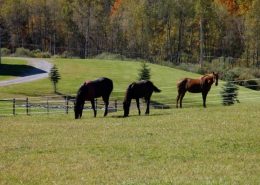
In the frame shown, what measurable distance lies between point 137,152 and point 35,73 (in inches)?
2288

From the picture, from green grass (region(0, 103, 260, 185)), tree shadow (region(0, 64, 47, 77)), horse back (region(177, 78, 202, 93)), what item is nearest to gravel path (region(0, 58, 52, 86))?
tree shadow (region(0, 64, 47, 77))

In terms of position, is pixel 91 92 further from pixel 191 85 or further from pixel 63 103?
pixel 63 103

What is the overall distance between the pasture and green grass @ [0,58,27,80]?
44746 millimetres

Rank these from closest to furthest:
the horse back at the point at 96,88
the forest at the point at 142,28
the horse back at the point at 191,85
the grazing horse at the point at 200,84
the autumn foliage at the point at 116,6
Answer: the horse back at the point at 96,88
the grazing horse at the point at 200,84
the horse back at the point at 191,85
the forest at the point at 142,28
the autumn foliage at the point at 116,6

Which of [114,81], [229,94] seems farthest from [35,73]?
[229,94]

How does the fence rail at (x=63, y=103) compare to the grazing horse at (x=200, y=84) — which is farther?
the fence rail at (x=63, y=103)

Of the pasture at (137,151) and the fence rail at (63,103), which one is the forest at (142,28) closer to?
the fence rail at (63,103)

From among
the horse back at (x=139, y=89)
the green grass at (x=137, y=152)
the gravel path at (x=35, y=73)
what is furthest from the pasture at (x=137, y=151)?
the gravel path at (x=35, y=73)

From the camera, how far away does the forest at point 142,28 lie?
100 m

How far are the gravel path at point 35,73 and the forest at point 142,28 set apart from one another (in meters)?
26.8

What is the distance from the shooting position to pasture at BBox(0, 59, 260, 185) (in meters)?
12.3

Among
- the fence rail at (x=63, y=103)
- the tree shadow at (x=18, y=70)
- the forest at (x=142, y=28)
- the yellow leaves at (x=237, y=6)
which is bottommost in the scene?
the fence rail at (x=63, y=103)

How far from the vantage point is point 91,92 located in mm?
27688

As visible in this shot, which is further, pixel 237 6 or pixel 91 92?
pixel 237 6
